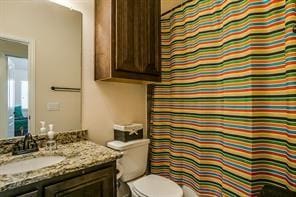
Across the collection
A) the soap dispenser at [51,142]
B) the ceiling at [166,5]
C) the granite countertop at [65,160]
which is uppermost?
the ceiling at [166,5]

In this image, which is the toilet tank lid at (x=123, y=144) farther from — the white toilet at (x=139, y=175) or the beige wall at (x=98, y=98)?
the beige wall at (x=98, y=98)

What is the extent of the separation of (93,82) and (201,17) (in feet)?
3.56

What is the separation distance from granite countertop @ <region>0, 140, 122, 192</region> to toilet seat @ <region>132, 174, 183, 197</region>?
19.2 inches

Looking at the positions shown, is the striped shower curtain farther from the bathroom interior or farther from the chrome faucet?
the chrome faucet

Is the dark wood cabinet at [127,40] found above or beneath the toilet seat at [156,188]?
above

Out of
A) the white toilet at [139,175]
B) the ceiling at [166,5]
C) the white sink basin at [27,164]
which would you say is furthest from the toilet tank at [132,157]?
the ceiling at [166,5]

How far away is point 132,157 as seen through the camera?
1.66m

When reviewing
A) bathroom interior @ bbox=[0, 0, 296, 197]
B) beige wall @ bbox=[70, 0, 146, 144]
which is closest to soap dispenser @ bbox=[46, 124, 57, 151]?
bathroom interior @ bbox=[0, 0, 296, 197]

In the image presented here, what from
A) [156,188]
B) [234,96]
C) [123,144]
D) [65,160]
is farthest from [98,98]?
[234,96]

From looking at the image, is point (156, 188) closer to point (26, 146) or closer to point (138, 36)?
point (26, 146)

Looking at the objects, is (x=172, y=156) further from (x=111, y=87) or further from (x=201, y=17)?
(x=201, y=17)

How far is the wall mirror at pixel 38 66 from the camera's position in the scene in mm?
1196

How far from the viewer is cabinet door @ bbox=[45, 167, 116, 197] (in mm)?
914

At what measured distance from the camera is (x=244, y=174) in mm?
1157
